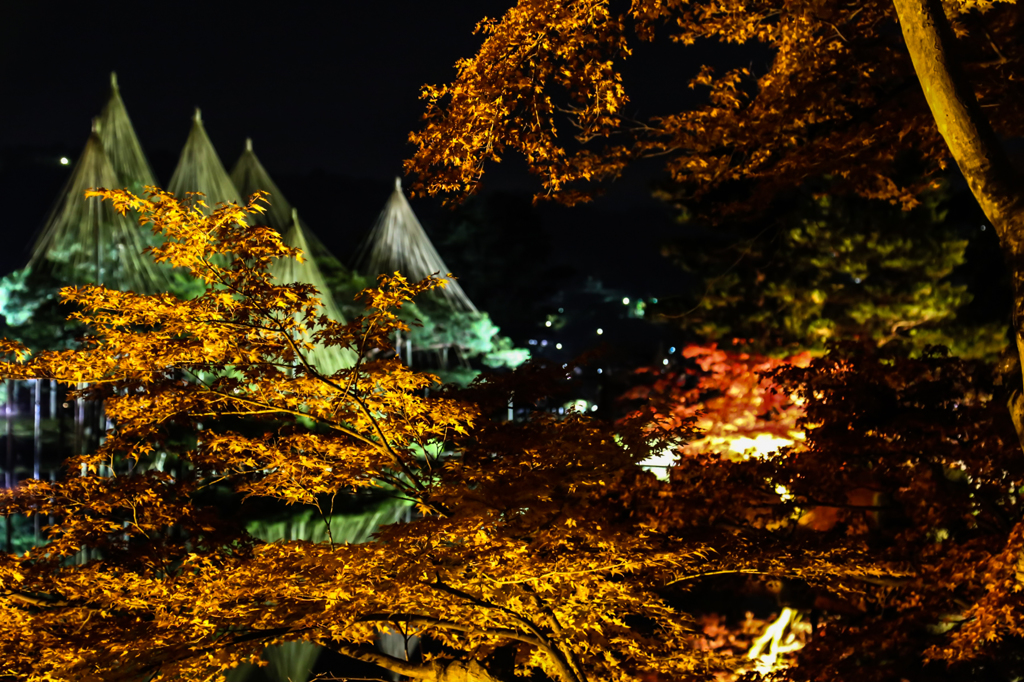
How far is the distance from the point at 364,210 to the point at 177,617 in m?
61.5

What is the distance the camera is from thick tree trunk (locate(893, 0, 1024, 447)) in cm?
333

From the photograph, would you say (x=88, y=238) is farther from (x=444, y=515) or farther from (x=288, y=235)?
(x=444, y=515)

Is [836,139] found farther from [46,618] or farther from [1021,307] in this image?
[46,618]

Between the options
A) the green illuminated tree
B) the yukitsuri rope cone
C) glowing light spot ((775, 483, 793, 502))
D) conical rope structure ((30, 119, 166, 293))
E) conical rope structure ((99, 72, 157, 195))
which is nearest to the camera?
glowing light spot ((775, 483, 793, 502))

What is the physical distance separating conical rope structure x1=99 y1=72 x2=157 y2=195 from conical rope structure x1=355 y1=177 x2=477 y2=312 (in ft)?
21.7

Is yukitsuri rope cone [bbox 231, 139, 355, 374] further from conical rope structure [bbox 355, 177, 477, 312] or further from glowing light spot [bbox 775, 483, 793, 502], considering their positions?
glowing light spot [bbox 775, 483, 793, 502]

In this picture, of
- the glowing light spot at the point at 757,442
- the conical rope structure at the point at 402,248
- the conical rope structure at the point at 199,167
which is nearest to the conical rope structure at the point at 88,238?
the conical rope structure at the point at 199,167

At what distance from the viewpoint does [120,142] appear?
55.3 ft

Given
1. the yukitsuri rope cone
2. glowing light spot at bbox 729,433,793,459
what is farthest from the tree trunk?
the yukitsuri rope cone

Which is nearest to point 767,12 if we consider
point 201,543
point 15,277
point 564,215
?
point 201,543

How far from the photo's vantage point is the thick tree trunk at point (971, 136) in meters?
3.33

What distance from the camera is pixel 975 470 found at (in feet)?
14.4

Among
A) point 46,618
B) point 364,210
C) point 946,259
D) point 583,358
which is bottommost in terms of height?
point 46,618

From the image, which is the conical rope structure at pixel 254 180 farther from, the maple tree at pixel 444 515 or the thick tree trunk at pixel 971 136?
the thick tree trunk at pixel 971 136
